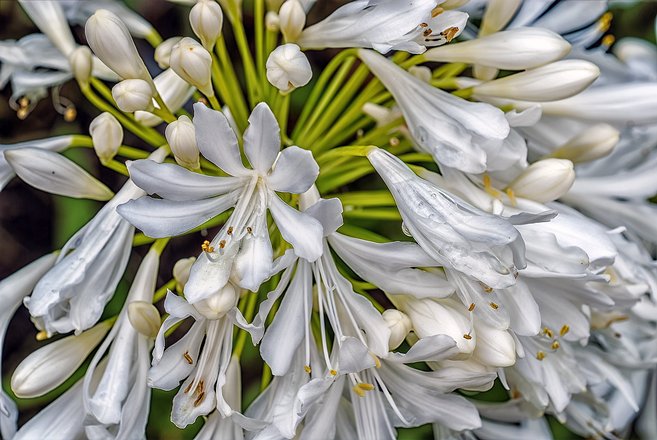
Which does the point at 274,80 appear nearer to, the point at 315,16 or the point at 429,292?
the point at 429,292

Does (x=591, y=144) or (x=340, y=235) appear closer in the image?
(x=340, y=235)

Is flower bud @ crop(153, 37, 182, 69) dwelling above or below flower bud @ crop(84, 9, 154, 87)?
below

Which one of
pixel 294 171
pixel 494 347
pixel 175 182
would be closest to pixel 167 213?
pixel 175 182

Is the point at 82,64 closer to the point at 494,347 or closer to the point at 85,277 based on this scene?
the point at 85,277

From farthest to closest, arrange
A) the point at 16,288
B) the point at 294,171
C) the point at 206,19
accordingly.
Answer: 1. the point at 16,288
2. the point at 206,19
3. the point at 294,171

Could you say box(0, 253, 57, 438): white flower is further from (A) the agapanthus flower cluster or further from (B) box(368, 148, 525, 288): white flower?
(B) box(368, 148, 525, 288): white flower

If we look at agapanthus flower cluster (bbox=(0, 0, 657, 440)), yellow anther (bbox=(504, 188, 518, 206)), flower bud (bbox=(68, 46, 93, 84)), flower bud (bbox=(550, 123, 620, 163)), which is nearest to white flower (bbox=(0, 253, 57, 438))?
agapanthus flower cluster (bbox=(0, 0, 657, 440))

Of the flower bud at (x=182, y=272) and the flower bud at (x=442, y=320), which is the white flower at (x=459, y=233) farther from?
the flower bud at (x=182, y=272)
